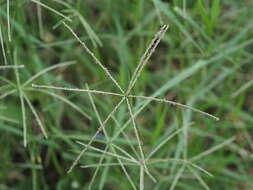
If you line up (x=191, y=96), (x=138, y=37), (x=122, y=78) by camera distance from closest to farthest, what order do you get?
(x=122, y=78), (x=191, y=96), (x=138, y=37)

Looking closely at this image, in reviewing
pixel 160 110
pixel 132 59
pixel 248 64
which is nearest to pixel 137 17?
pixel 132 59

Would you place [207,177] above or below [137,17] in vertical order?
below

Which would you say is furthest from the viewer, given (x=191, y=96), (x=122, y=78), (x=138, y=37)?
(x=138, y=37)

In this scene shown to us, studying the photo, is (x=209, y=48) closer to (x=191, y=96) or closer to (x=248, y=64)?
(x=191, y=96)

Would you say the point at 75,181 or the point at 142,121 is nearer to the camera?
the point at 75,181

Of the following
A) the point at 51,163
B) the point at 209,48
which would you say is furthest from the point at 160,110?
the point at 51,163

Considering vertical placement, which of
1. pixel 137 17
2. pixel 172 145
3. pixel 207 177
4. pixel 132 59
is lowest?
pixel 207 177

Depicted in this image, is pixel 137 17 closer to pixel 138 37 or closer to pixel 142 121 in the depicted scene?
pixel 138 37
